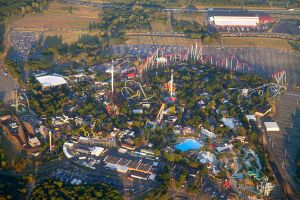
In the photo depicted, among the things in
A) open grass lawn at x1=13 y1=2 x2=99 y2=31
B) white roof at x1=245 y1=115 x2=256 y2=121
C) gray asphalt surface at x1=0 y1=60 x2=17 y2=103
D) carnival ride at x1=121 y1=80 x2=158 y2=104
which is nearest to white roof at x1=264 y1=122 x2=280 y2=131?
white roof at x1=245 y1=115 x2=256 y2=121

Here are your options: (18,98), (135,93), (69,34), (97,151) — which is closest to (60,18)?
(69,34)

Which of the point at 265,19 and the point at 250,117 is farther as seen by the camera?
the point at 265,19

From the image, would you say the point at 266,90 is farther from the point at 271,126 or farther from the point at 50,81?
the point at 50,81

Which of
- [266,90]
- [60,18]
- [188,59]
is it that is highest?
[60,18]

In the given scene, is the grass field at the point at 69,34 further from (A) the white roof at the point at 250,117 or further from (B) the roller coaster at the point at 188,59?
(A) the white roof at the point at 250,117

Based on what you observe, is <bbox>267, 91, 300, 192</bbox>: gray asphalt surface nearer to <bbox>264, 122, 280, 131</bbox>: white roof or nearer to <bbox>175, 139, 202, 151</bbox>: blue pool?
<bbox>264, 122, 280, 131</bbox>: white roof

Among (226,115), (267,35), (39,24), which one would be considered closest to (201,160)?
(226,115)

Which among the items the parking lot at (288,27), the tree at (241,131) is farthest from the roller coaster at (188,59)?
the tree at (241,131)

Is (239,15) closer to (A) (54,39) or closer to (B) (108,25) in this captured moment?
(B) (108,25)
